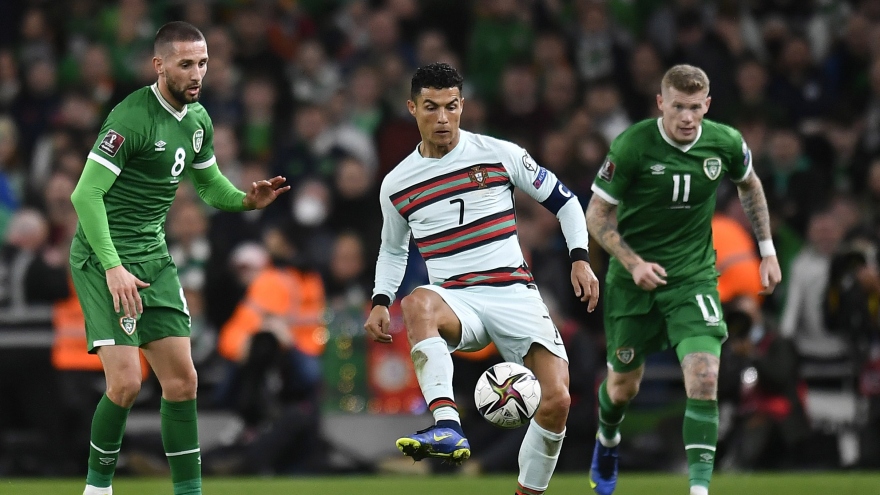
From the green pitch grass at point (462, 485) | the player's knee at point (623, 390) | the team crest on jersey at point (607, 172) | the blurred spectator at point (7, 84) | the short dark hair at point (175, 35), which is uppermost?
the blurred spectator at point (7, 84)

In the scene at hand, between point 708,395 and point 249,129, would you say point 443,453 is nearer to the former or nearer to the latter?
point 708,395

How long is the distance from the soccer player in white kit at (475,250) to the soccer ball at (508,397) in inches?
12.3

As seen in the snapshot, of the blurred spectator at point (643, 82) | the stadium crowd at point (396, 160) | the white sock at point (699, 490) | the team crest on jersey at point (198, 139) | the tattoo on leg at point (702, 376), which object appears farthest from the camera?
the blurred spectator at point (643, 82)

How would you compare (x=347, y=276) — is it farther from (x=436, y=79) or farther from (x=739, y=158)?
(x=436, y=79)

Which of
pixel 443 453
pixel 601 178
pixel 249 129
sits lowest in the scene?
pixel 443 453

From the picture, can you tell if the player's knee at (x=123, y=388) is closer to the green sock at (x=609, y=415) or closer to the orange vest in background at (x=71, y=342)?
the green sock at (x=609, y=415)

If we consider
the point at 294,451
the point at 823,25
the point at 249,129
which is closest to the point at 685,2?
the point at 823,25

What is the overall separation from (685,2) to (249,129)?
484cm

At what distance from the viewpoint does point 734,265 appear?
10984 mm

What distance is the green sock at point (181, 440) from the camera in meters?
7.23

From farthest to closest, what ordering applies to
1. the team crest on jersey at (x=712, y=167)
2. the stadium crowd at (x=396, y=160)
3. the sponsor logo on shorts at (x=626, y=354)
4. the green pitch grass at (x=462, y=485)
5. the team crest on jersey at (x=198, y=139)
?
1. the stadium crowd at (x=396, y=160)
2. the green pitch grass at (x=462, y=485)
3. the sponsor logo on shorts at (x=626, y=354)
4. the team crest on jersey at (x=712, y=167)
5. the team crest on jersey at (x=198, y=139)

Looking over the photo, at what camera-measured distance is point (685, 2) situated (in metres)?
14.5

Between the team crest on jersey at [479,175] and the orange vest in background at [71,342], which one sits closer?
the team crest on jersey at [479,175]

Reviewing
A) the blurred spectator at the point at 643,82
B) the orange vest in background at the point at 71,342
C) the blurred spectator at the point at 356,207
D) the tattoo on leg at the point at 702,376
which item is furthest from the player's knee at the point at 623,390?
the blurred spectator at the point at 643,82
